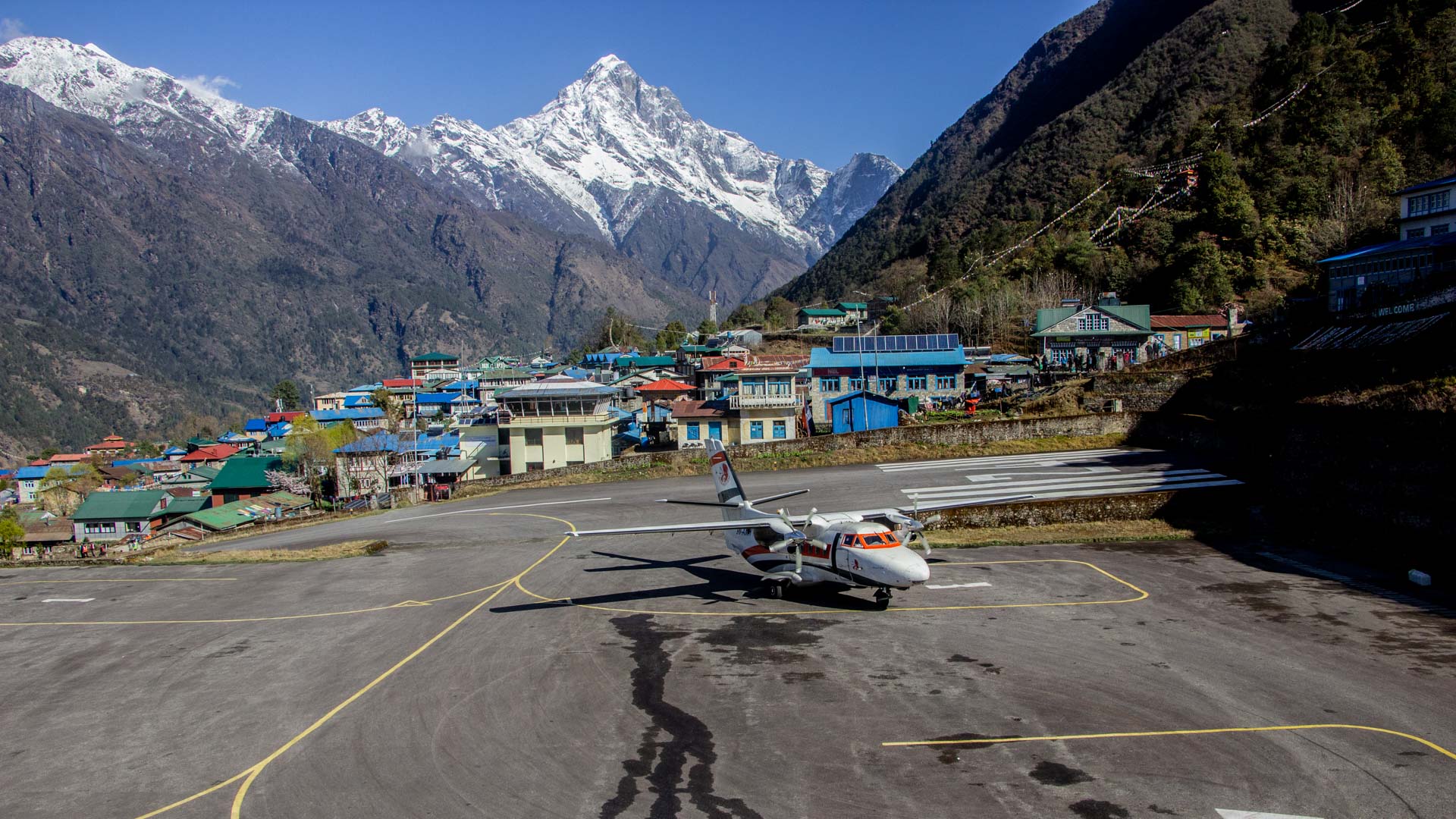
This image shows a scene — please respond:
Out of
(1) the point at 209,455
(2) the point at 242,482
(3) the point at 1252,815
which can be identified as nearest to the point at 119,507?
(2) the point at 242,482

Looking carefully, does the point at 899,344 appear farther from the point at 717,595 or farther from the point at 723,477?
the point at 717,595

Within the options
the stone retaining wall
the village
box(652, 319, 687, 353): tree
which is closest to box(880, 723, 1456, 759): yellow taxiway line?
the stone retaining wall

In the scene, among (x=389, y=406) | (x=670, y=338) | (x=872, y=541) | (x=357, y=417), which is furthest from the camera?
(x=670, y=338)

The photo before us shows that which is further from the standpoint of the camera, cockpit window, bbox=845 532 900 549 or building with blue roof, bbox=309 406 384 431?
building with blue roof, bbox=309 406 384 431

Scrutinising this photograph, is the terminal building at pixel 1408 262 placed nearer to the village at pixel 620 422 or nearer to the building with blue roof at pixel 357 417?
the village at pixel 620 422

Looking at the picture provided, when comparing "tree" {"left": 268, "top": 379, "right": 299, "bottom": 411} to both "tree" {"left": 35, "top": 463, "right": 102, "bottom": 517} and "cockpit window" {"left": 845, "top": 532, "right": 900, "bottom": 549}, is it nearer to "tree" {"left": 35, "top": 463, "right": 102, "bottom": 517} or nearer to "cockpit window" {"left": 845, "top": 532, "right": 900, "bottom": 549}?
"tree" {"left": 35, "top": 463, "right": 102, "bottom": 517}

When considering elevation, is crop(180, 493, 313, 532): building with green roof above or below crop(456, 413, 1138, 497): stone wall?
below
